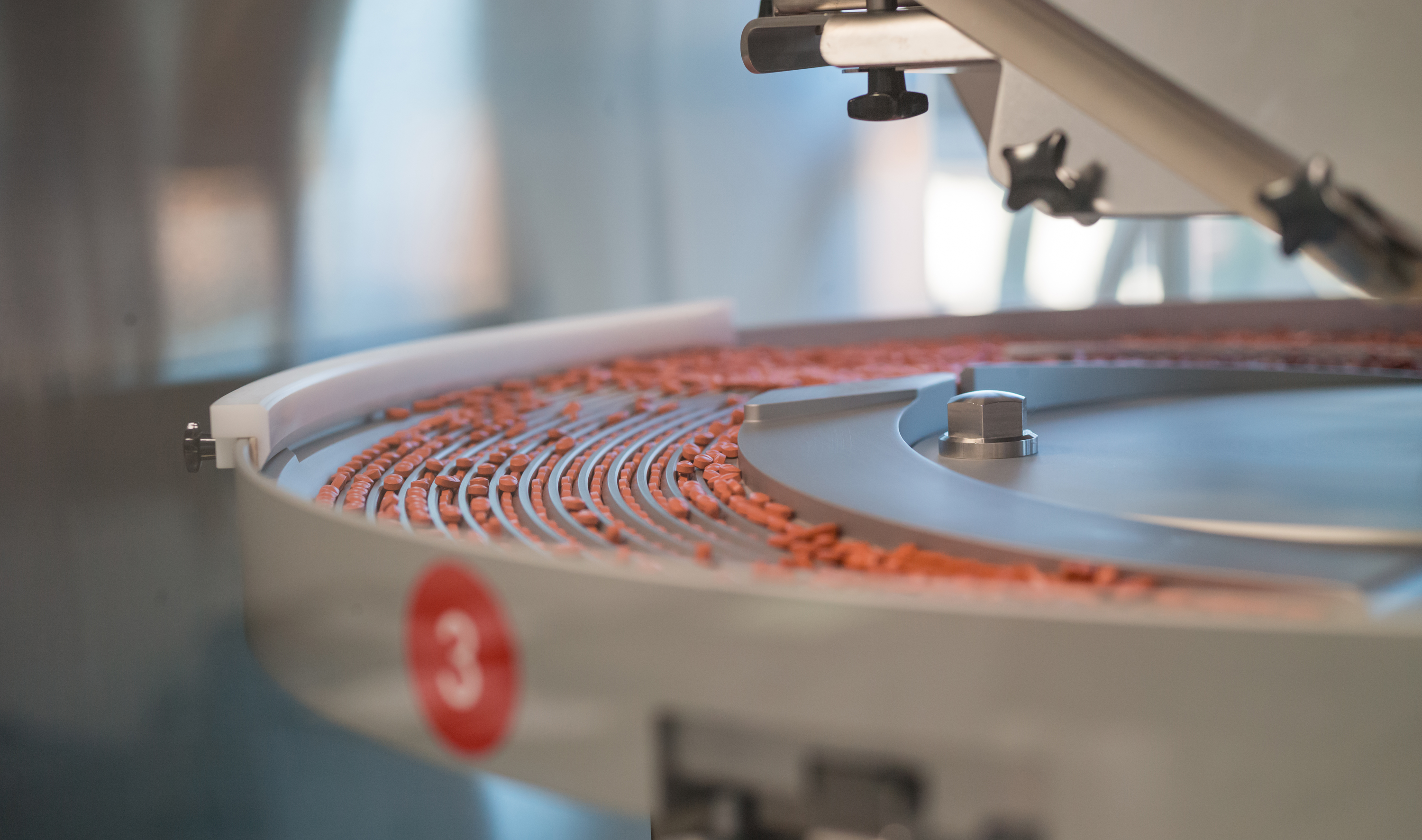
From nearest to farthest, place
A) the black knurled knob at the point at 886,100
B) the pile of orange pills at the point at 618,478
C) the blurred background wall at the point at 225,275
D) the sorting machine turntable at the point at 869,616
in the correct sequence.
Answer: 1. the sorting machine turntable at the point at 869,616
2. the pile of orange pills at the point at 618,478
3. the black knurled knob at the point at 886,100
4. the blurred background wall at the point at 225,275

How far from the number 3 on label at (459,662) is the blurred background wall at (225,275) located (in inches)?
82.3

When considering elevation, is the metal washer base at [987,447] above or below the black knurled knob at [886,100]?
below

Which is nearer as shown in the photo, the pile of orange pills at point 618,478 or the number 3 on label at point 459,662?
the number 3 on label at point 459,662

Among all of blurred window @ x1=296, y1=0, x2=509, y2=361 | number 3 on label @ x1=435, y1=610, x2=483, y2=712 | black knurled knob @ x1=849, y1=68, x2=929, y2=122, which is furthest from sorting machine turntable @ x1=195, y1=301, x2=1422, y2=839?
blurred window @ x1=296, y1=0, x2=509, y2=361

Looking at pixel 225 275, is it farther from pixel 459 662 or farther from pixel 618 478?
pixel 459 662

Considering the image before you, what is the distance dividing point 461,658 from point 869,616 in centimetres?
40

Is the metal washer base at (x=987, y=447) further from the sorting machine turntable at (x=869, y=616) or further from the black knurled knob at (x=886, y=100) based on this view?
the black knurled knob at (x=886, y=100)

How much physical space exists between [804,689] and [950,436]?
0.85 meters

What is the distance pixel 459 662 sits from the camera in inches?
41.3

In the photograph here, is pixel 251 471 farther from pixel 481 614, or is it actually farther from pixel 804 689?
pixel 804 689

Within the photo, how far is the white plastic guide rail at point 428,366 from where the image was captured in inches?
65.5

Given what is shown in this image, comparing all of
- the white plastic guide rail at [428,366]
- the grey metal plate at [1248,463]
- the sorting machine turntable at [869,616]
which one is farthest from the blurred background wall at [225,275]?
the grey metal plate at [1248,463]

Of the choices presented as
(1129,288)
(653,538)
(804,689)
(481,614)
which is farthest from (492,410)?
(1129,288)

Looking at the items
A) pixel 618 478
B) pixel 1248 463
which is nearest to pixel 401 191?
pixel 618 478
